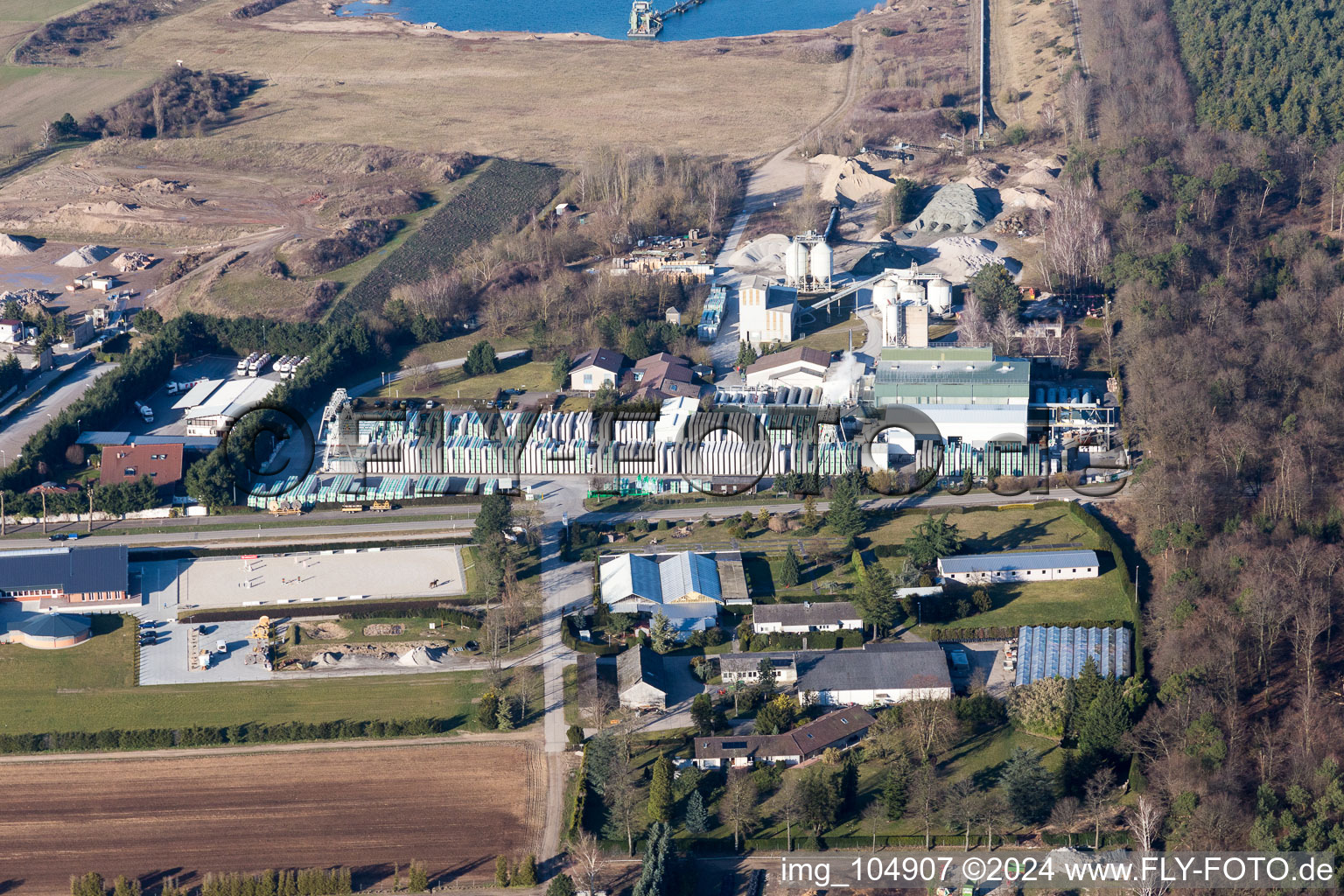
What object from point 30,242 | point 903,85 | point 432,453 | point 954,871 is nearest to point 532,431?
point 432,453

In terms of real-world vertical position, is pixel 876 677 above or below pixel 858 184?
below

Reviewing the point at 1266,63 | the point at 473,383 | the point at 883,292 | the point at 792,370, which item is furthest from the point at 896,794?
the point at 1266,63

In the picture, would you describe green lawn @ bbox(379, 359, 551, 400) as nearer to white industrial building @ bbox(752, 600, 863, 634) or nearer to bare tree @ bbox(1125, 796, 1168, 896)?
white industrial building @ bbox(752, 600, 863, 634)

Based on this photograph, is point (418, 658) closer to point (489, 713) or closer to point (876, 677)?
point (489, 713)

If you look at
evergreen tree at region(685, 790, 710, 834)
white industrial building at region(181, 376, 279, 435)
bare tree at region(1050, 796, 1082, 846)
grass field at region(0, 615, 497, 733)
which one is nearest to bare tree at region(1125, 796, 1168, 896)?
bare tree at region(1050, 796, 1082, 846)

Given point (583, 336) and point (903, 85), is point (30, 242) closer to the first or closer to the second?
point (583, 336)

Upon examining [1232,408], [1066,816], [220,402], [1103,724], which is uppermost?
[220,402]
